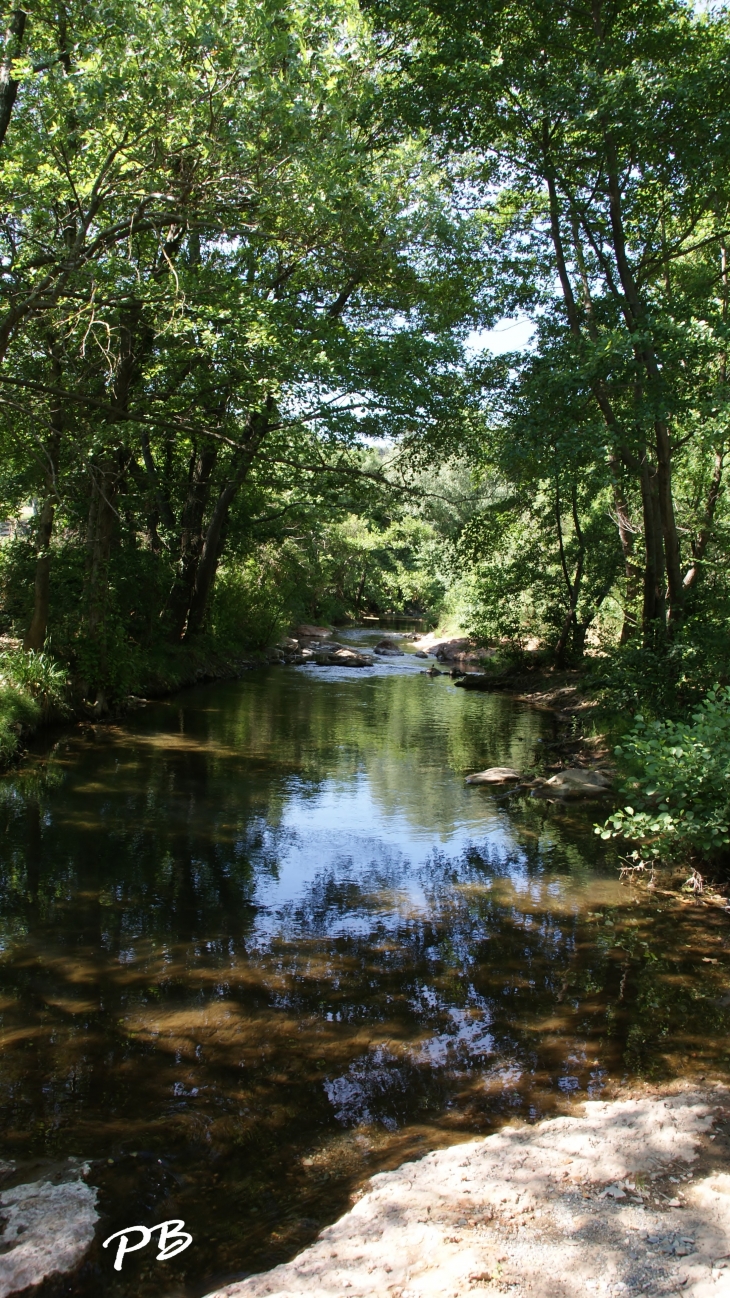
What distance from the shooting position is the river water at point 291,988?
3924 millimetres

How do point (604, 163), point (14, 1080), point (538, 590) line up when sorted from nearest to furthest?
point (14, 1080)
point (604, 163)
point (538, 590)

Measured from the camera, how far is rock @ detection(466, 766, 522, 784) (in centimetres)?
1249

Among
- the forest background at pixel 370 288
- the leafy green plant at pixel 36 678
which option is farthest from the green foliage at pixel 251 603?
the leafy green plant at pixel 36 678

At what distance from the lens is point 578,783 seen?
12.1m

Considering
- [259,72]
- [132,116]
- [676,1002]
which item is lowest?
[676,1002]

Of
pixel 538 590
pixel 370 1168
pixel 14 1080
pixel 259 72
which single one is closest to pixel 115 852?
pixel 14 1080

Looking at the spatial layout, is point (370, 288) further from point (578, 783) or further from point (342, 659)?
point (342, 659)

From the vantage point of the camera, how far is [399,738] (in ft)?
52.4

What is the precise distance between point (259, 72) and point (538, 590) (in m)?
17.1

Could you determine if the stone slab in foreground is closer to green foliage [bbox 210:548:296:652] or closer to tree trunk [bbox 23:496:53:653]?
tree trunk [bbox 23:496:53:653]

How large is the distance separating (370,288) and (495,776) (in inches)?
448

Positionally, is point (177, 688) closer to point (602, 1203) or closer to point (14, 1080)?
point (14, 1080)

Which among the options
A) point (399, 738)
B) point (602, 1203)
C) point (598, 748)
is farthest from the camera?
point (399, 738)

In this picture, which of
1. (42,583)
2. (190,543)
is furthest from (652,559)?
(190,543)
